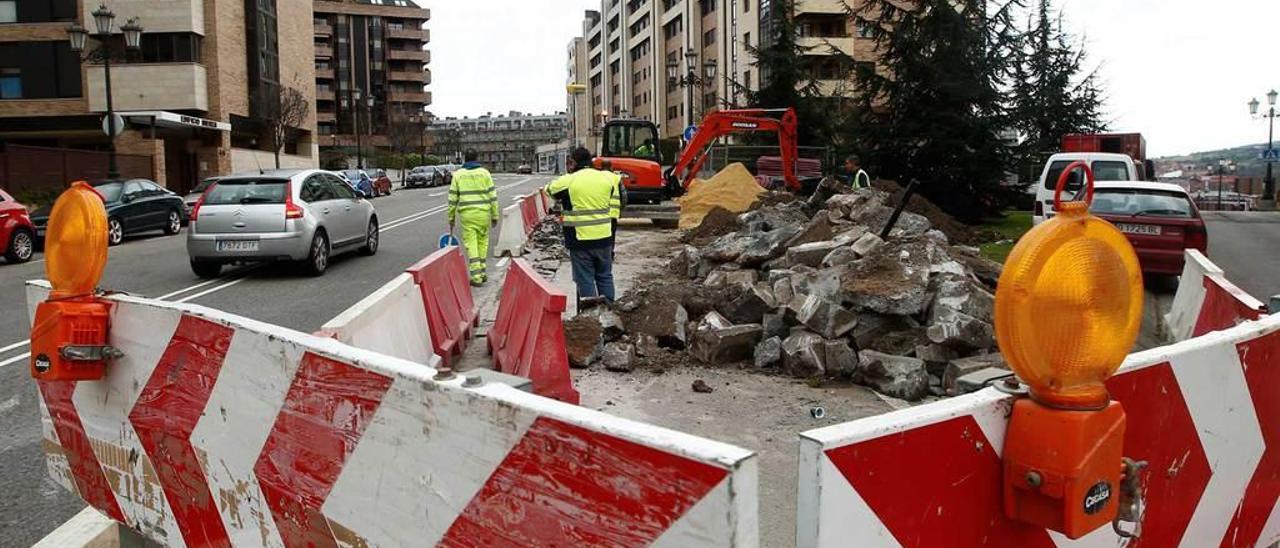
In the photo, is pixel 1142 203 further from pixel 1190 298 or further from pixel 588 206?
pixel 588 206

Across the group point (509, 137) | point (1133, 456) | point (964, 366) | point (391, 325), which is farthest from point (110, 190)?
point (509, 137)

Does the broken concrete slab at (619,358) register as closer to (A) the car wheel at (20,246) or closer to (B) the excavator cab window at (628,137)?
(A) the car wheel at (20,246)

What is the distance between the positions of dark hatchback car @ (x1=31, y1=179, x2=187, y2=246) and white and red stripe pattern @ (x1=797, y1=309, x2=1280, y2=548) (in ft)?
66.0

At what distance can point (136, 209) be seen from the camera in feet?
67.4

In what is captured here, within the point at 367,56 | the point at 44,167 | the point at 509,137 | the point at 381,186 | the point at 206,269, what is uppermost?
the point at 367,56

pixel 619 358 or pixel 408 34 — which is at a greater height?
pixel 408 34

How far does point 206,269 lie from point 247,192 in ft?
4.31

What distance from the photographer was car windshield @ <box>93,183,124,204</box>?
1988 centimetres

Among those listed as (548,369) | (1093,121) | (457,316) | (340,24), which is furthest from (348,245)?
(340,24)

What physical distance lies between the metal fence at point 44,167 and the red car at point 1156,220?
2756cm

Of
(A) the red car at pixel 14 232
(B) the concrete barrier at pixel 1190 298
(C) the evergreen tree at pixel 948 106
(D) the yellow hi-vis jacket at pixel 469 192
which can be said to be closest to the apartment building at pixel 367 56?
(C) the evergreen tree at pixel 948 106

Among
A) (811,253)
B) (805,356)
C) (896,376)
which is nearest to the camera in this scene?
(896,376)

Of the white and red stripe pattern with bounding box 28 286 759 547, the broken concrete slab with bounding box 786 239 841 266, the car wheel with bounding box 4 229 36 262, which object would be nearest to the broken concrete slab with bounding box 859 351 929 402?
the broken concrete slab with bounding box 786 239 841 266

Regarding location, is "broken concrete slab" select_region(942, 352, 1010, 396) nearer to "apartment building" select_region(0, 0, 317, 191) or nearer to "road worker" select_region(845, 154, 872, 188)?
"road worker" select_region(845, 154, 872, 188)
